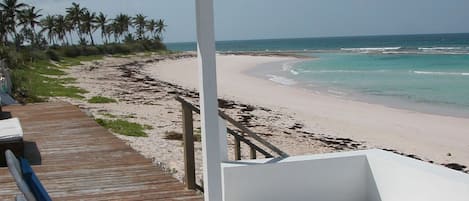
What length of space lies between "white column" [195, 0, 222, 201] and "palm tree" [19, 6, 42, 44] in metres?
48.2

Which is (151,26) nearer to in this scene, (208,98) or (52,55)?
(52,55)

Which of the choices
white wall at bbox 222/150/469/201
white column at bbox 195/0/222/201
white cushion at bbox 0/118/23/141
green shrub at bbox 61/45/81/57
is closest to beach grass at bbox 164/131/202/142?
white cushion at bbox 0/118/23/141

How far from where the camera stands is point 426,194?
9.14 feet

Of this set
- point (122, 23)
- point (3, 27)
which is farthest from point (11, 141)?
point (122, 23)

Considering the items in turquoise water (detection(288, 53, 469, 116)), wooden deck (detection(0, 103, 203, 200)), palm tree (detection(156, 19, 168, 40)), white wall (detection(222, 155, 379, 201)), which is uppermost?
palm tree (detection(156, 19, 168, 40))

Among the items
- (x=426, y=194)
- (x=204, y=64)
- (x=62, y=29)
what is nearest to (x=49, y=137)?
(x=204, y=64)

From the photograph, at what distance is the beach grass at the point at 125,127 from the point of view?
855cm

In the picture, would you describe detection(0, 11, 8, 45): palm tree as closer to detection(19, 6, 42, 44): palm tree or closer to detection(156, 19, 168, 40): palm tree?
detection(19, 6, 42, 44): palm tree

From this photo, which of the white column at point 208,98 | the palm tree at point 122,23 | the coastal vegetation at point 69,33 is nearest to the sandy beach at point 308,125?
the white column at point 208,98

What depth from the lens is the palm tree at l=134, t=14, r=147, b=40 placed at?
2906 inches

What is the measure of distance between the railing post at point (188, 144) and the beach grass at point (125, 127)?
15.2 feet

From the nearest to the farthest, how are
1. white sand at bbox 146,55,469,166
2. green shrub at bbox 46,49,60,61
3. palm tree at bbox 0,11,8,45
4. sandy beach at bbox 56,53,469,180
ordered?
1. sandy beach at bbox 56,53,469,180
2. white sand at bbox 146,55,469,166
3. green shrub at bbox 46,49,60,61
4. palm tree at bbox 0,11,8,45

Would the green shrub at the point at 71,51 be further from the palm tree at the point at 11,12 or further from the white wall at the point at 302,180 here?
the white wall at the point at 302,180

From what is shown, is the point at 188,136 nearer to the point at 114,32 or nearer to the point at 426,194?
the point at 426,194
